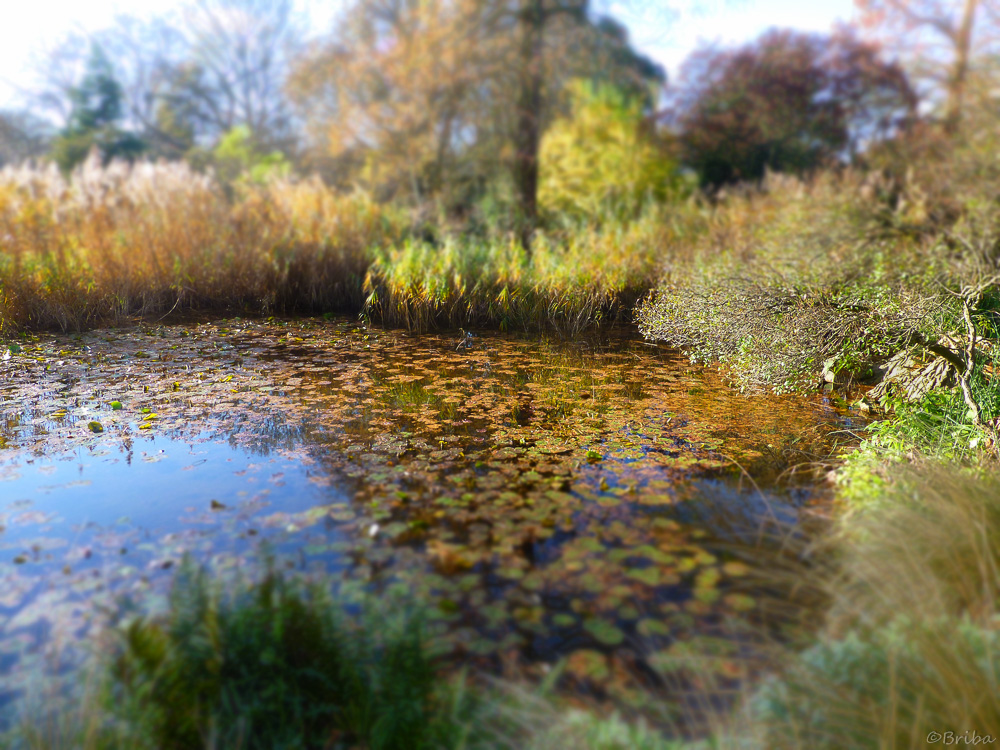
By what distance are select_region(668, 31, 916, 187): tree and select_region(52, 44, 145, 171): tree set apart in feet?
59.3

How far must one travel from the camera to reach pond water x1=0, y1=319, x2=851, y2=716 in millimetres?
2189

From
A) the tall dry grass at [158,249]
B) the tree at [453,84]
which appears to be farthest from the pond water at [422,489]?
the tree at [453,84]

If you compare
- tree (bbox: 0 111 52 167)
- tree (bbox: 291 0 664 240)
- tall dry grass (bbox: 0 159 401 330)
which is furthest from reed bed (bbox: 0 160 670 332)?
tree (bbox: 0 111 52 167)

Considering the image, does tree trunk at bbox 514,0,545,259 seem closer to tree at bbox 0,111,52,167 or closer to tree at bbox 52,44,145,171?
tree at bbox 52,44,145,171

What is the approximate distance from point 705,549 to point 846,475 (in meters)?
1.00

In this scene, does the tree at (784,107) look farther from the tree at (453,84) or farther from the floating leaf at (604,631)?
the floating leaf at (604,631)

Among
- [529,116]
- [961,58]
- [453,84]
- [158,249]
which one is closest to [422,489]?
[158,249]

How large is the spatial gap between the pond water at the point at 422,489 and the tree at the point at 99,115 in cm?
1951

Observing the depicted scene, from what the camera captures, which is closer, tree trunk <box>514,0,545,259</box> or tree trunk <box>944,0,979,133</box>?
tree trunk <box>944,0,979,133</box>

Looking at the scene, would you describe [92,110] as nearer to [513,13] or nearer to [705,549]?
[513,13]

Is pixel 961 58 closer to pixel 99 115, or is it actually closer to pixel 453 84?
pixel 453 84

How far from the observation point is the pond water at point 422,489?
7.18ft

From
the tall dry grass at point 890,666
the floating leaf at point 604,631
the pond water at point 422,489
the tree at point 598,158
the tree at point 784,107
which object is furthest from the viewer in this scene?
the tree at point 784,107

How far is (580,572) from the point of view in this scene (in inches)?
95.3
